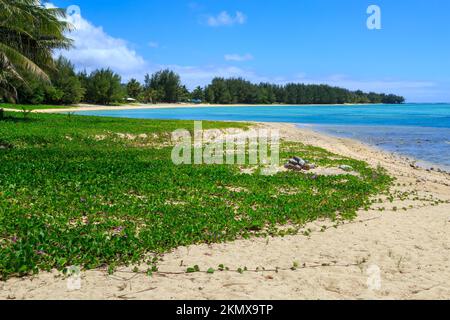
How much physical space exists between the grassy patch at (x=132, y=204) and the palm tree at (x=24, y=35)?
353 inches

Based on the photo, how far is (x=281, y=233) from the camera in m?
9.93

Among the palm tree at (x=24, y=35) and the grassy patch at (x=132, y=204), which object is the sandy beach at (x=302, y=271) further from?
the palm tree at (x=24, y=35)

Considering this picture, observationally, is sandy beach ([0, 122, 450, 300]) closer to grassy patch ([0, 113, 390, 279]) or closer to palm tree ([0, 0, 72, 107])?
grassy patch ([0, 113, 390, 279])

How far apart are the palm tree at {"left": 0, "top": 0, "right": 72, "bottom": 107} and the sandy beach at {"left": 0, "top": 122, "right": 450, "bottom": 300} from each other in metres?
20.2

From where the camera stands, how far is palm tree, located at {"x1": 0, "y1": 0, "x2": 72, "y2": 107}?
83.0 feet

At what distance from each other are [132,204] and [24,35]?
23.3m

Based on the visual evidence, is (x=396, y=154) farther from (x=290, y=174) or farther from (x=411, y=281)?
(x=411, y=281)

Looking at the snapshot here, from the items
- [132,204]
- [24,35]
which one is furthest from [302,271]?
[24,35]

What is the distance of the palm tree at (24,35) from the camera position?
25.3 metres

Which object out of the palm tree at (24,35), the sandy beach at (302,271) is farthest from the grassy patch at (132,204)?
the palm tree at (24,35)

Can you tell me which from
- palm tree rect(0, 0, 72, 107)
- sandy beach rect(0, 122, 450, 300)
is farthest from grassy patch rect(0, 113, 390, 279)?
palm tree rect(0, 0, 72, 107)

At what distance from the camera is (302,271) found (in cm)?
782

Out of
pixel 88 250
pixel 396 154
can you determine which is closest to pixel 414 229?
pixel 88 250

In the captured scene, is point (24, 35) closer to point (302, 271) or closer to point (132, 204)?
point (132, 204)
